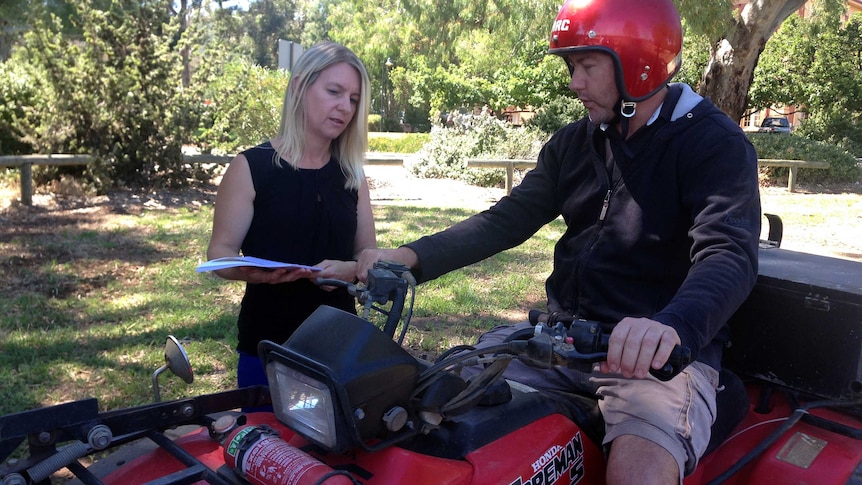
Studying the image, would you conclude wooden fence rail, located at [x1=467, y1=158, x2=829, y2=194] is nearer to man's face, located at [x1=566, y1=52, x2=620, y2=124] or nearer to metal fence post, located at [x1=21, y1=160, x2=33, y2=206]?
metal fence post, located at [x1=21, y1=160, x2=33, y2=206]

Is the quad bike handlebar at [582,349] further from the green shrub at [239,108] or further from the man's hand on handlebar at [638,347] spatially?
the green shrub at [239,108]

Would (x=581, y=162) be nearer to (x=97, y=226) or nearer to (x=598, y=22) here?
(x=598, y=22)

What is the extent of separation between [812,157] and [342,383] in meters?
19.3

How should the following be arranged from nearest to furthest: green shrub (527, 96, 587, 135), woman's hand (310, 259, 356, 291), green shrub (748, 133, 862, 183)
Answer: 1. woman's hand (310, 259, 356, 291)
2. green shrub (748, 133, 862, 183)
3. green shrub (527, 96, 587, 135)

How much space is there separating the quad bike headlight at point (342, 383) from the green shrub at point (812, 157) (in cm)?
1836

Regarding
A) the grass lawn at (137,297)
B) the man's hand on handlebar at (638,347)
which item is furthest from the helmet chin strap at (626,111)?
the grass lawn at (137,297)

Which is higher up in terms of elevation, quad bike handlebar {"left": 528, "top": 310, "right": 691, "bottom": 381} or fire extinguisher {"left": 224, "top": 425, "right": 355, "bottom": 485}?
quad bike handlebar {"left": 528, "top": 310, "right": 691, "bottom": 381}

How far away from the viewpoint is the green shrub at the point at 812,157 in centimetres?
1806

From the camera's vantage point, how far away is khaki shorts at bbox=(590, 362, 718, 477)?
208cm

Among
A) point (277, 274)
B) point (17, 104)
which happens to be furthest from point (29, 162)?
point (277, 274)

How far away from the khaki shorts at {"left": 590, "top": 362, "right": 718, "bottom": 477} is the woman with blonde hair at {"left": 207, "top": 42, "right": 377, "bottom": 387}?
142cm

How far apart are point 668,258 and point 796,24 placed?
86.8 ft

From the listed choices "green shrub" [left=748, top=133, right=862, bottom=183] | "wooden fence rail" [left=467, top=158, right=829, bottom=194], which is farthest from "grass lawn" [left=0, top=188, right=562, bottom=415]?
"green shrub" [left=748, top=133, right=862, bottom=183]

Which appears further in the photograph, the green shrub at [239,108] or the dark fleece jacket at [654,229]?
the green shrub at [239,108]
